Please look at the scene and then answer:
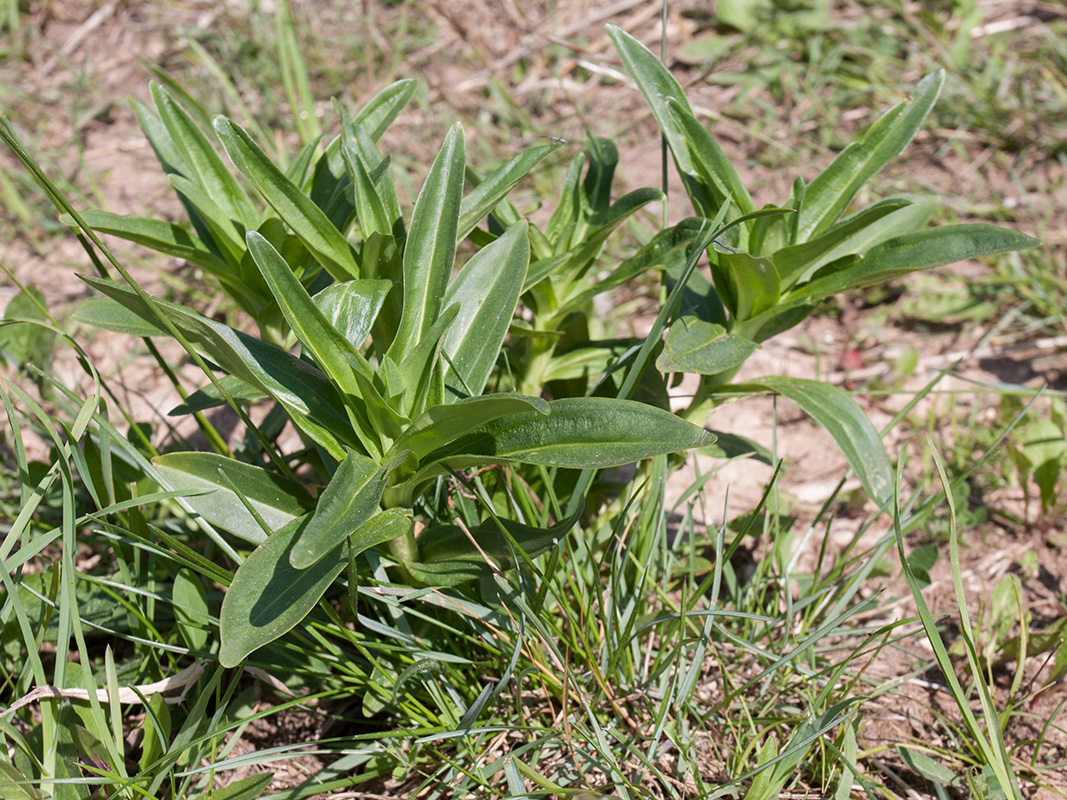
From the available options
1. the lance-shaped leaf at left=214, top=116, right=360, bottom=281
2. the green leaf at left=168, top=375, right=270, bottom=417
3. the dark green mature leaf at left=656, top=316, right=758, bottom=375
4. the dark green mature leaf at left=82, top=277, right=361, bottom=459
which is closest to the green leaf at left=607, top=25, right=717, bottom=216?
the dark green mature leaf at left=656, top=316, right=758, bottom=375

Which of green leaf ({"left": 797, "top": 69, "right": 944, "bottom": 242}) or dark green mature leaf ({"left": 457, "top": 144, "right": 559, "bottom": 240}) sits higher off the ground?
dark green mature leaf ({"left": 457, "top": 144, "right": 559, "bottom": 240})

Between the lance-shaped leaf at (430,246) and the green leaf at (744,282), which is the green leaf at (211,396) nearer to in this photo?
the lance-shaped leaf at (430,246)

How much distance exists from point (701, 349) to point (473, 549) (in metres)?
0.58

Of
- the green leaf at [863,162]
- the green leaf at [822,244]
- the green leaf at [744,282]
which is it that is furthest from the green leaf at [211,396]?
the green leaf at [863,162]

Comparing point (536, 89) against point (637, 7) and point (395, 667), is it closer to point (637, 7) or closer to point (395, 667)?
point (637, 7)

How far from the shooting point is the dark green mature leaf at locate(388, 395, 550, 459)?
1.21 meters

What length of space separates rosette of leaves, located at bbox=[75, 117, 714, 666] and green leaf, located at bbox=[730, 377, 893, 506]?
0.50 m

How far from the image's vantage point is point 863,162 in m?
1.76

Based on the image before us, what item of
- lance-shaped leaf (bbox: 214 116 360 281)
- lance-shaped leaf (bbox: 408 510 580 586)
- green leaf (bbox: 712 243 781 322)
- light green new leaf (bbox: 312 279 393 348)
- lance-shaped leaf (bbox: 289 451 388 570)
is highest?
lance-shaped leaf (bbox: 214 116 360 281)

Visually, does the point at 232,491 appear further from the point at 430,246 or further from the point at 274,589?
the point at 430,246

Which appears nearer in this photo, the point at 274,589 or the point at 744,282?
the point at 274,589

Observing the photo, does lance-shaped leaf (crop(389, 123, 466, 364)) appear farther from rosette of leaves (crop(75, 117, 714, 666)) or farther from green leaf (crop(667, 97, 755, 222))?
green leaf (crop(667, 97, 755, 222))

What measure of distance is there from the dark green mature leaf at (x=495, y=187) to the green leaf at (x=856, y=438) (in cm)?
69

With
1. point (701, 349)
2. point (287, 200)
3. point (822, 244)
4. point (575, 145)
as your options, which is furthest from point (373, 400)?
point (575, 145)
